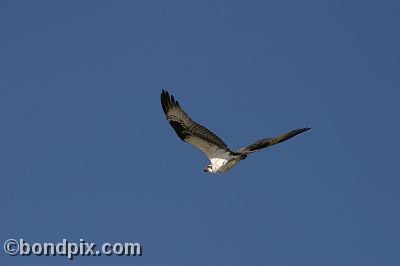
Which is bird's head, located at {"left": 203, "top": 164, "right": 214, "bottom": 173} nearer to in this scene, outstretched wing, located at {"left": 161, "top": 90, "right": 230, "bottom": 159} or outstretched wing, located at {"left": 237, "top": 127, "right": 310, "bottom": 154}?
outstretched wing, located at {"left": 161, "top": 90, "right": 230, "bottom": 159}

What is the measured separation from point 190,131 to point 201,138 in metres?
0.37

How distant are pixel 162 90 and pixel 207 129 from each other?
1.72m

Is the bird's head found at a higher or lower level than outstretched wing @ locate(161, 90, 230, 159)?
lower

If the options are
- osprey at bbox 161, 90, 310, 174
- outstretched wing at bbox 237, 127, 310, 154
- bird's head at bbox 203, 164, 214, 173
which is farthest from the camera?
bird's head at bbox 203, 164, 214, 173

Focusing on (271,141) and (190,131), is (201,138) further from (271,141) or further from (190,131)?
(271,141)

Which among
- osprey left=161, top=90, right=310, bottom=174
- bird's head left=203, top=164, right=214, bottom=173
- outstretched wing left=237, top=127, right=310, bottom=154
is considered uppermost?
osprey left=161, top=90, right=310, bottom=174

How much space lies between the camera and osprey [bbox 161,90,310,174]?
27.0 m

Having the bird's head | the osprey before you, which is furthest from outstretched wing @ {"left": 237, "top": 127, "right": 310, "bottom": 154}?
the bird's head

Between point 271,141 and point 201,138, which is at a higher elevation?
point 201,138

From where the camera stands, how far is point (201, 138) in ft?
88.8

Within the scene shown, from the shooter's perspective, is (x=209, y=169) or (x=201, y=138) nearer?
(x=201, y=138)

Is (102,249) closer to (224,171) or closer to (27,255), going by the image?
(27,255)

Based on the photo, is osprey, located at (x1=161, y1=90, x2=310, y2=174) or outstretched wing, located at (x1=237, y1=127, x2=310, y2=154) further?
osprey, located at (x1=161, y1=90, x2=310, y2=174)

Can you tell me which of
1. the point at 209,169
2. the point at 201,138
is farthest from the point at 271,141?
the point at 209,169
